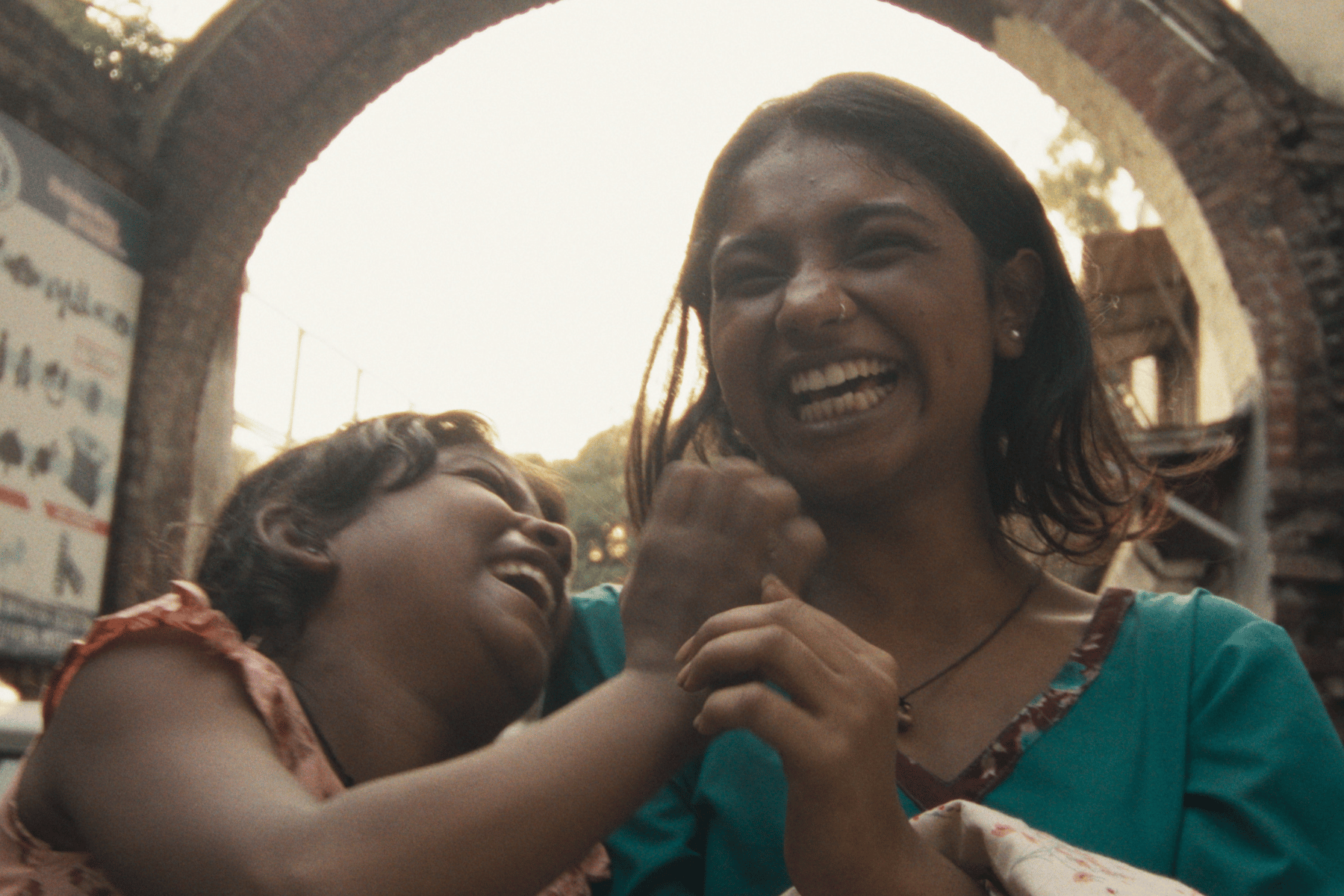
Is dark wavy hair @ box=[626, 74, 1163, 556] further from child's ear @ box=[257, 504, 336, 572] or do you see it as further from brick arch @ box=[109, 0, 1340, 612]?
brick arch @ box=[109, 0, 1340, 612]

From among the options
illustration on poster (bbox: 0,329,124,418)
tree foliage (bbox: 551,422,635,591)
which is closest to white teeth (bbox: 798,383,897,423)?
tree foliage (bbox: 551,422,635,591)

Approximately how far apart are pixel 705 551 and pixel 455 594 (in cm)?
57

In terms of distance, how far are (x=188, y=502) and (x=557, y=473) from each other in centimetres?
494

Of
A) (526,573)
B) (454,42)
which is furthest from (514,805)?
(454,42)

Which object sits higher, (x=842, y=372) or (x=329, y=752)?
(x=842, y=372)

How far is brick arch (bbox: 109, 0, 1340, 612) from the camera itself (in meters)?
5.46

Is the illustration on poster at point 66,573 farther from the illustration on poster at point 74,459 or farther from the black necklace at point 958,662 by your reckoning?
the black necklace at point 958,662

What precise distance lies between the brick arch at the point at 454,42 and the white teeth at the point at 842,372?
462 centimetres

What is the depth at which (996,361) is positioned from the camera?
69.2 inches

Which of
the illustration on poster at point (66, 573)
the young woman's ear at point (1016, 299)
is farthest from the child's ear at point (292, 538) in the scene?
the illustration on poster at point (66, 573)

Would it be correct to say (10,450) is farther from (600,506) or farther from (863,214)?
(863,214)

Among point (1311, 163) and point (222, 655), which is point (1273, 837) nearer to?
point (222, 655)

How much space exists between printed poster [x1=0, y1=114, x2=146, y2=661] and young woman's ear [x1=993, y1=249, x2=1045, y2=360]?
15.5 ft

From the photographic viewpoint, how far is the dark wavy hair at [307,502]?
5.57 ft
